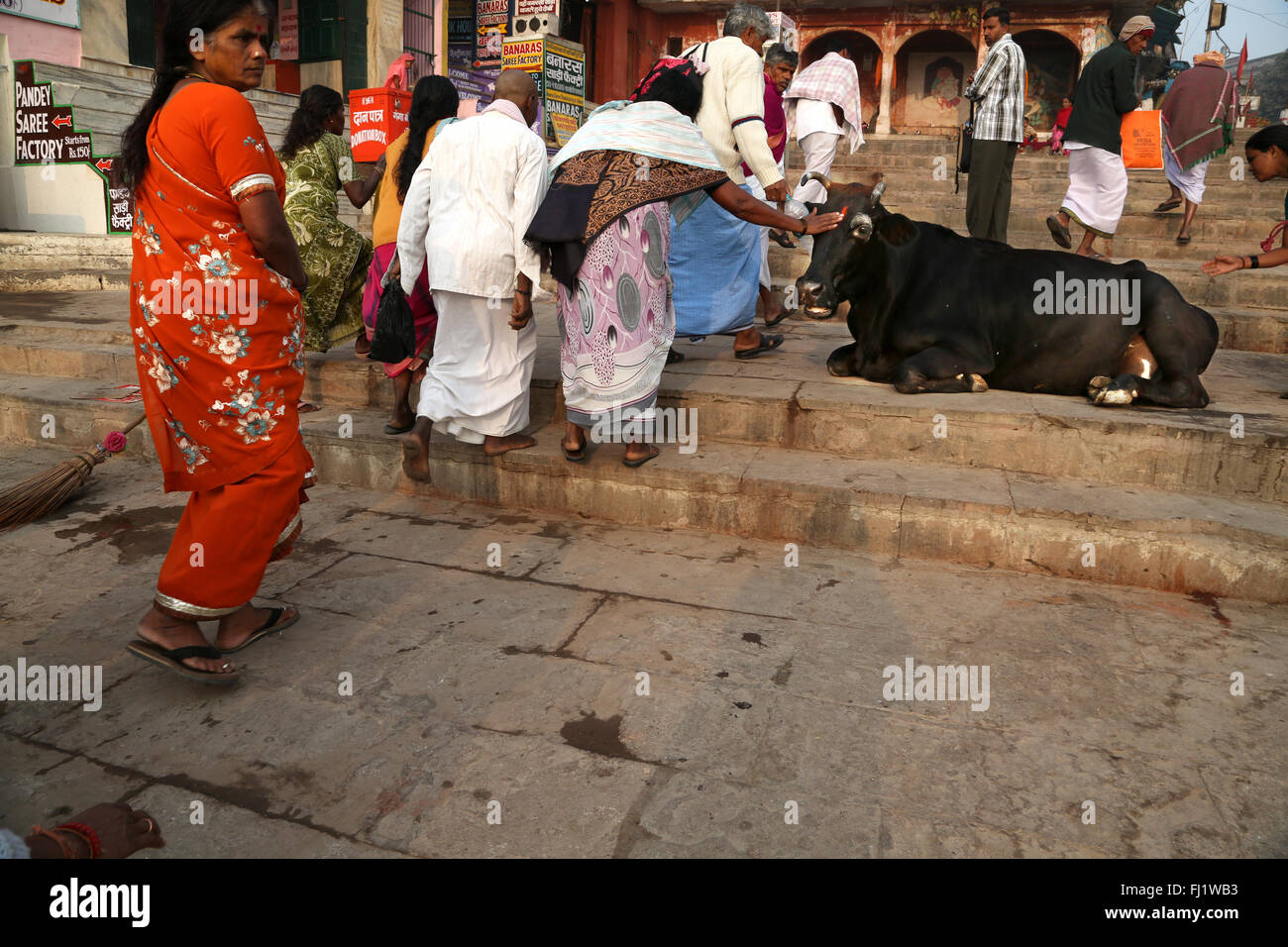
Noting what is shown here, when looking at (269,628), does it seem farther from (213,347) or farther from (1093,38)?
(1093,38)

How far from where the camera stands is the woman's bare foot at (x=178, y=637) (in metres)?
2.83

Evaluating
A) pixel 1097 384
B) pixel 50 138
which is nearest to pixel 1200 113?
pixel 1097 384

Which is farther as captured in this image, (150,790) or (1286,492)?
(1286,492)

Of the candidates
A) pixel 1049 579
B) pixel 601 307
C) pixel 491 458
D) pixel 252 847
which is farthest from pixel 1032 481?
pixel 252 847

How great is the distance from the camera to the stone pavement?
2.23 m

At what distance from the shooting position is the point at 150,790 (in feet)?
7.77

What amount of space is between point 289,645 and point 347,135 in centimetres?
1251

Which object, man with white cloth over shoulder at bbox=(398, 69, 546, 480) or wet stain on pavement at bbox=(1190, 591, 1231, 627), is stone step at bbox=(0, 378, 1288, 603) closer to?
wet stain on pavement at bbox=(1190, 591, 1231, 627)

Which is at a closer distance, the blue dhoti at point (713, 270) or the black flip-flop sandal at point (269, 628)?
the black flip-flop sandal at point (269, 628)

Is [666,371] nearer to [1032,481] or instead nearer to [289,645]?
[1032,481]

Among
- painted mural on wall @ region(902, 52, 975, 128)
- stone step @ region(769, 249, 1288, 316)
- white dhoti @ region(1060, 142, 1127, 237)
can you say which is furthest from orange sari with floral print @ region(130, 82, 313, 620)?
painted mural on wall @ region(902, 52, 975, 128)

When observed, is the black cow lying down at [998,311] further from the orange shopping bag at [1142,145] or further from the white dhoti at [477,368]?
the orange shopping bag at [1142,145]

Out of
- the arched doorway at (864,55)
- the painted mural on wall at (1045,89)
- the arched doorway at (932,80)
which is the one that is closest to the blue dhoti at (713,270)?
the arched doorway at (864,55)

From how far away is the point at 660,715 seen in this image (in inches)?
107
